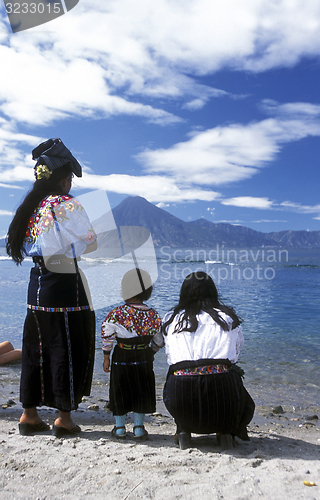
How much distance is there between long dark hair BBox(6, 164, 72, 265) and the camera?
114 inches

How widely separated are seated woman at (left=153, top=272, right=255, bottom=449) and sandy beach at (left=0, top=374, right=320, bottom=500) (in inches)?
8.5

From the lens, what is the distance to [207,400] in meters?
2.69

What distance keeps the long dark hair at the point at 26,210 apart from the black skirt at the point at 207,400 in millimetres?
1602

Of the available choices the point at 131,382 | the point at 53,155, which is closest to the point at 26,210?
the point at 53,155

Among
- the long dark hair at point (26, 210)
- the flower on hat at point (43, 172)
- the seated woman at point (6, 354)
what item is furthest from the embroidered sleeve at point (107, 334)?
the seated woman at point (6, 354)

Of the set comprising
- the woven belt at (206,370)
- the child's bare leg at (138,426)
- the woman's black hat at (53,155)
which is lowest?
the child's bare leg at (138,426)

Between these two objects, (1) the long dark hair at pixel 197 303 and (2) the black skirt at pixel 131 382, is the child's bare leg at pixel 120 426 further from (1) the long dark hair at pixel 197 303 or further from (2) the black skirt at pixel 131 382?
(1) the long dark hair at pixel 197 303

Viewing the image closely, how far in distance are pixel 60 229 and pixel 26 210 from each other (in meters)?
0.38

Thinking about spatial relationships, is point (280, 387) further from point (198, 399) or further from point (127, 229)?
point (127, 229)

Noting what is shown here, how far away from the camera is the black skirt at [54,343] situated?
286 centimetres

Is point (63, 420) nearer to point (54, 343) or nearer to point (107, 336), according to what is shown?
point (54, 343)

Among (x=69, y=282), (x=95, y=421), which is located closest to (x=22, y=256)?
(x=69, y=282)

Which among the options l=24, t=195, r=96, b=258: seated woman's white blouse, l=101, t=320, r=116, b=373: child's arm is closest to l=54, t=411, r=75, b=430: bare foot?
l=101, t=320, r=116, b=373: child's arm

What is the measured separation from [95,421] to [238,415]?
1673 mm
